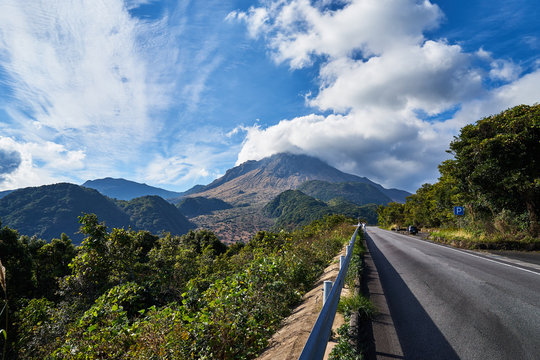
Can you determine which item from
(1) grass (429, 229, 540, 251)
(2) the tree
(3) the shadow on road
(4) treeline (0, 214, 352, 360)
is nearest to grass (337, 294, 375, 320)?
(3) the shadow on road

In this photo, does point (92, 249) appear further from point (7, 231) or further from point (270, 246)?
point (7, 231)

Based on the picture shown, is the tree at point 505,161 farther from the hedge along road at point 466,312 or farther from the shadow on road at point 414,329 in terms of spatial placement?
the shadow on road at point 414,329

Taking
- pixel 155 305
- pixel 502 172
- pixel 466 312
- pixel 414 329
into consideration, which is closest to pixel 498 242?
pixel 502 172

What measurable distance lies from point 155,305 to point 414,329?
7.95 metres

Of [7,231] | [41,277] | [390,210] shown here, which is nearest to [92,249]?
[7,231]

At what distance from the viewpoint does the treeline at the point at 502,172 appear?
13.3 m

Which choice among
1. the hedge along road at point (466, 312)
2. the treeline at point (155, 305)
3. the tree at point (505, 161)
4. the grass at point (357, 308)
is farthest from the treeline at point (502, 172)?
the grass at point (357, 308)

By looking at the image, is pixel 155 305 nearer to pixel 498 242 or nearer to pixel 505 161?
→ pixel 498 242

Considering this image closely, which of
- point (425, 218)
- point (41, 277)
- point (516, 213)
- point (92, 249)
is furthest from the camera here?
point (425, 218)

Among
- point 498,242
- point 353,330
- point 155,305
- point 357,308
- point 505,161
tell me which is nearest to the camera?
point 353,330

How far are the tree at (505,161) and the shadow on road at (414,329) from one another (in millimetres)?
13043

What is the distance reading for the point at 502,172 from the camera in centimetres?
1409

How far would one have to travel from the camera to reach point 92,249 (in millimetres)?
7840

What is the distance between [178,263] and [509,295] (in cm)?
1090
